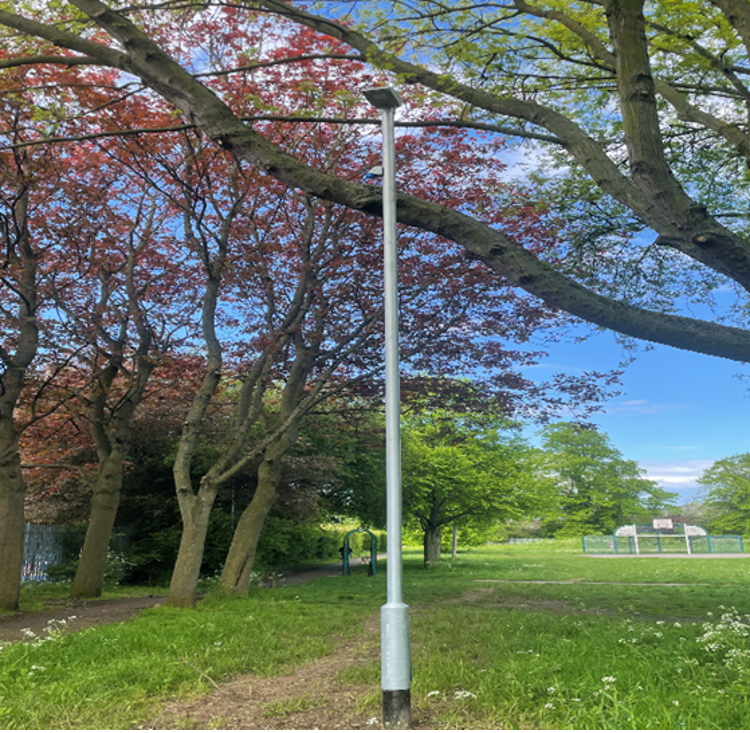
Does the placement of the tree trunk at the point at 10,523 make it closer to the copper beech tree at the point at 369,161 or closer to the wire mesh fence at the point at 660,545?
the copper beech tree at the point at 369,161

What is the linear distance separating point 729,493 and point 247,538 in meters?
42.6

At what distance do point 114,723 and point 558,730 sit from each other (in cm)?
270

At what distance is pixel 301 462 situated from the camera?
15.6 m

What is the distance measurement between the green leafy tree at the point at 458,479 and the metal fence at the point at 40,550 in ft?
34.7

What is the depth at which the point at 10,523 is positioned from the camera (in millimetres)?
10734

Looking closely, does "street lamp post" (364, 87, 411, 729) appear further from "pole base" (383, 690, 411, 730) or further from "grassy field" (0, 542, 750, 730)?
"grassy field" (0, 542, 750, 730)

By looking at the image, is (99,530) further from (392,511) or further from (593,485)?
(593,485)

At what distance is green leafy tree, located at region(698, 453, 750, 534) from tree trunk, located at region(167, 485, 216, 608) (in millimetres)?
40946

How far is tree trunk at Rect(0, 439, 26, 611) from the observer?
10.5 metres

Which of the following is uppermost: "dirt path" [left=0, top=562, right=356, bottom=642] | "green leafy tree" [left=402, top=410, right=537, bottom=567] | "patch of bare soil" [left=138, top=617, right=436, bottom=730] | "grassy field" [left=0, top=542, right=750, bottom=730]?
"green leafy tree" [left=402, top=410, right=537, bottom=567]

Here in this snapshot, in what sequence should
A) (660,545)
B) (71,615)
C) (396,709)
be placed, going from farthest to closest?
1. (660,545)
2. (71,615)
3. (396,709)

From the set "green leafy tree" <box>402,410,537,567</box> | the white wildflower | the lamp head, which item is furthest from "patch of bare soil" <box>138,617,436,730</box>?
"green leafy tree" <box>402,410,537,567</box>

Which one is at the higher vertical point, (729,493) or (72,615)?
(729,493)

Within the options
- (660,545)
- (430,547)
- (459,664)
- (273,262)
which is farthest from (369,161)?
(660,545)
